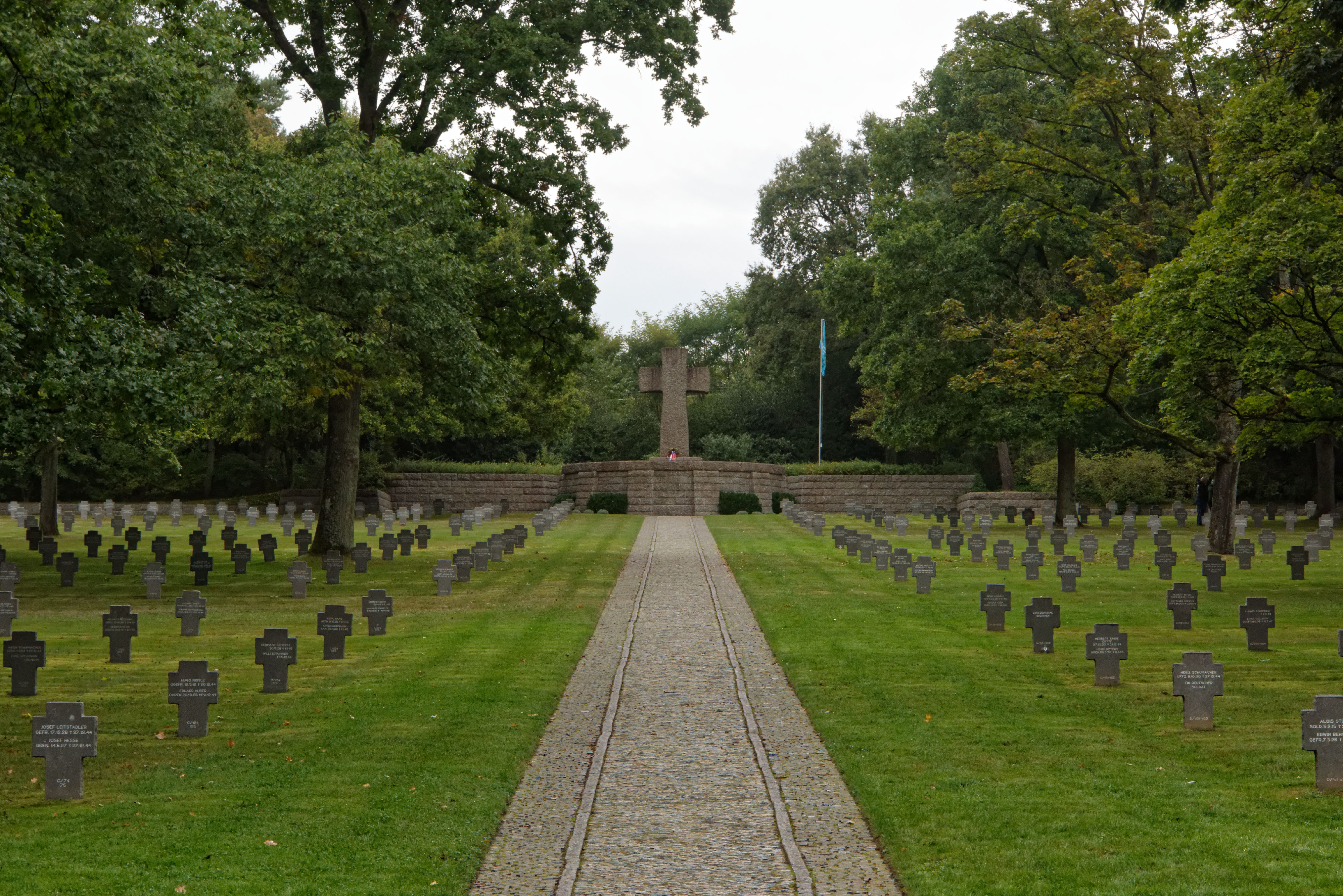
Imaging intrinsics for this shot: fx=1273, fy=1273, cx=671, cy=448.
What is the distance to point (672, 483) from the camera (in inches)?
1993

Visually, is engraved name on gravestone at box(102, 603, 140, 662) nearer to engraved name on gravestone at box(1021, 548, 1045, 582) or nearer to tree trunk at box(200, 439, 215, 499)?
engraved name on gravestone at box(1021, 548, 1045, 582)

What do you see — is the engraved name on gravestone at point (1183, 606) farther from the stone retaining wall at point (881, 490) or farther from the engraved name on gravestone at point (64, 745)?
the stone retaining wall at point (881, 490)

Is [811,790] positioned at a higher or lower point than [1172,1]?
lower

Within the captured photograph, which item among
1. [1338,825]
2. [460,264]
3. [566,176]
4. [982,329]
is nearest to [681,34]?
[566,176]

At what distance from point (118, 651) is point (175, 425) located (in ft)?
12.9

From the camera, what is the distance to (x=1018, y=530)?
129 feet

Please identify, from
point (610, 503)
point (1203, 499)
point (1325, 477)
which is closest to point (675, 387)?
point (610, 503)

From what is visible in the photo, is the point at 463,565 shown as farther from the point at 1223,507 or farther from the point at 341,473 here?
the point at 1223,507

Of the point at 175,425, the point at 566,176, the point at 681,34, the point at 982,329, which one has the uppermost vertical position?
the point at 681,34

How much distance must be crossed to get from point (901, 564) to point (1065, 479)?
702 inches

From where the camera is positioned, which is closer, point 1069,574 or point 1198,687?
point 1198,687

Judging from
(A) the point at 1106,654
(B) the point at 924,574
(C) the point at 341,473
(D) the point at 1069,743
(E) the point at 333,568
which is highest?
(C) the point at 341,473

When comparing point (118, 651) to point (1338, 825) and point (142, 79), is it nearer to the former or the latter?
point (142, 79)

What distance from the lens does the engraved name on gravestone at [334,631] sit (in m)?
15.1
